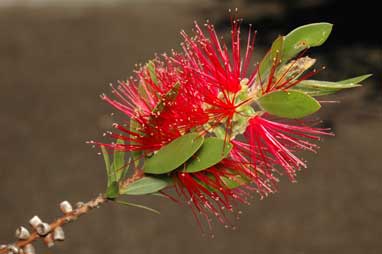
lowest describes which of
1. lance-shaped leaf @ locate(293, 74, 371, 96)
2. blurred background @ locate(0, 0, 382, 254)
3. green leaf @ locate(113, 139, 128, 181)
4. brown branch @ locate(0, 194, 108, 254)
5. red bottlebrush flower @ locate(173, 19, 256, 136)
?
blurred background @ locate(0, 0, 382, 254)

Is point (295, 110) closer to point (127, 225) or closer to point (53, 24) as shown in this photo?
point (127, 225)

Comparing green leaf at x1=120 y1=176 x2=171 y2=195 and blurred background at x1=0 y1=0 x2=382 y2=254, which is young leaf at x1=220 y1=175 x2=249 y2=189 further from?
blurred background at x1=0 y1=0 x2=382 y2=254

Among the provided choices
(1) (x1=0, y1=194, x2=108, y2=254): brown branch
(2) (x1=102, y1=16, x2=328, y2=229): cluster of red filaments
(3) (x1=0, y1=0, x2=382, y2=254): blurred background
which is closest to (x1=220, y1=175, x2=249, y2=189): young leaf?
(2) (x1=102, y1=16, x2=328, y2=229): cluster of red filaments

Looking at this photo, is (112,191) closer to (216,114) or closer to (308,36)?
(216,114)

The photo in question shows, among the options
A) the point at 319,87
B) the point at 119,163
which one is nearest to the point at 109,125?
the point at 119,163

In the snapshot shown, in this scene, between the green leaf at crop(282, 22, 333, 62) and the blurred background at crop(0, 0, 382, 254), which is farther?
the blurred background at crop(0, 0, 382, 254)
